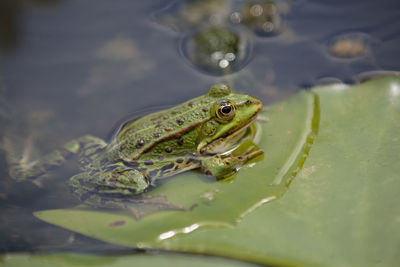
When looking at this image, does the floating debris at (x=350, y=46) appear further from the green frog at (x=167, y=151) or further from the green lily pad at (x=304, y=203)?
the green frog at (x=167, y=151)

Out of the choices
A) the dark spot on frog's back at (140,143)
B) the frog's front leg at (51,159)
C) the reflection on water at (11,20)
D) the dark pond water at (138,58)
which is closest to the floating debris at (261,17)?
the dark pond water at (138,58)

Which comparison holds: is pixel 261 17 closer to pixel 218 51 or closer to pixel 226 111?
pixel 218 51

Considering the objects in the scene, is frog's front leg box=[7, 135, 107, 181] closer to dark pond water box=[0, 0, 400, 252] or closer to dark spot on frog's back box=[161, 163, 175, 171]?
dark pond water box=[0, 0, 400, 252]

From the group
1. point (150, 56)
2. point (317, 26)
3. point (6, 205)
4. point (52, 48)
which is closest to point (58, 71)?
point (52, 48)

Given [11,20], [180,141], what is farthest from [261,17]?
[11,20]

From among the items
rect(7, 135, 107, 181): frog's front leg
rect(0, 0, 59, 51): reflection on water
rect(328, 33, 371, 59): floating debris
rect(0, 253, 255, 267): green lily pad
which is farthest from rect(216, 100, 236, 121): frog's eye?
rect(0, 0, 59, 51): reflection on water

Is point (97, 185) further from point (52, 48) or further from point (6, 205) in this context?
point (52, 48)

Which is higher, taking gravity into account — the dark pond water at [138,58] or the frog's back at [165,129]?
the dark pond water at [138,58]

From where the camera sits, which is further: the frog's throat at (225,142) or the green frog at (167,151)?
the frog's throat at (225,142)
